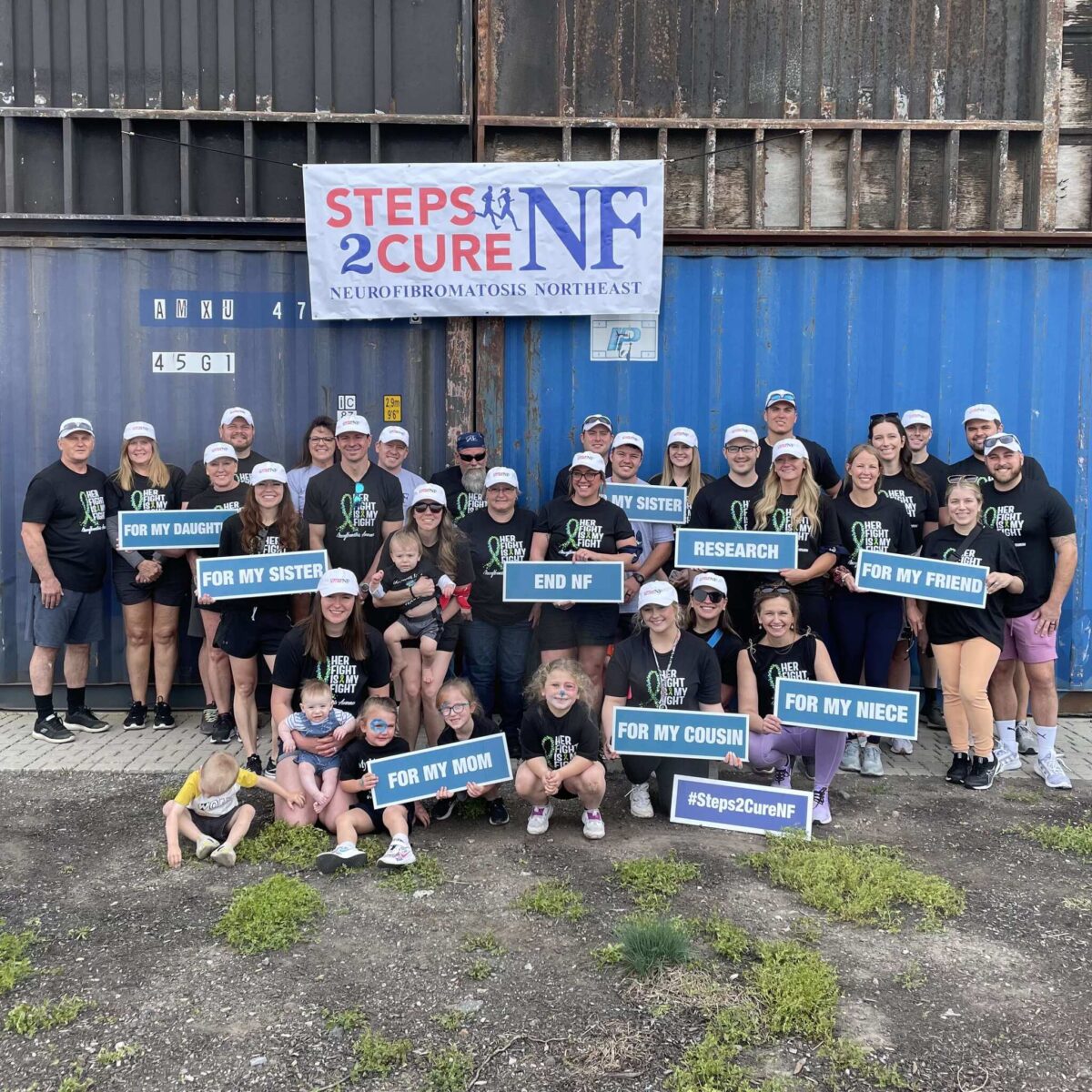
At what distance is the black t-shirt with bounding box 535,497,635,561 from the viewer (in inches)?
223

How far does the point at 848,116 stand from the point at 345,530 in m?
4.76

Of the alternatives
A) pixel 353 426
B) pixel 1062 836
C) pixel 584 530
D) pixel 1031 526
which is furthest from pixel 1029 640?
pixel 353 426

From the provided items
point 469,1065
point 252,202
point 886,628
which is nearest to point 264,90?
point 252,202

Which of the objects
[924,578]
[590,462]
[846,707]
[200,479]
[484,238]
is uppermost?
[484,238]

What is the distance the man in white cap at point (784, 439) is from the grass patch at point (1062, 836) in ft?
7.46

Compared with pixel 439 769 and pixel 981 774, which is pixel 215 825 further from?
pixel 981 774

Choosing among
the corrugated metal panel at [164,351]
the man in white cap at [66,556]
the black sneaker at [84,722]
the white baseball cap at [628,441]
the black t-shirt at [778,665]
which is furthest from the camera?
the corrugated metal panel at [164,351]

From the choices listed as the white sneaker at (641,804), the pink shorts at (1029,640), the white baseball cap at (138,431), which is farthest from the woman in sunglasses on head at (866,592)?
the white baseball cap at (138,431)

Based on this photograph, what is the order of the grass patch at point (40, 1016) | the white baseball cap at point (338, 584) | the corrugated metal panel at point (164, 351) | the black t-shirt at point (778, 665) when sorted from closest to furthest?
the grass patch at point (40, 1016), the white baseball cap at point (338, 584), the black t-shirt at point (778, 665), the corrugated metal panel at point (164, 351)

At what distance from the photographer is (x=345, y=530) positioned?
584cm

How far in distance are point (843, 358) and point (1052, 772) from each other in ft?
10.4

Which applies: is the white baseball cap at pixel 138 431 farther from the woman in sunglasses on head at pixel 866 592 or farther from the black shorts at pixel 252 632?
the woman in sunglasses on head at pixel 866 592

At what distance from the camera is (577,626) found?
18.8ft

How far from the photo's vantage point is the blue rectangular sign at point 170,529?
5.93m
